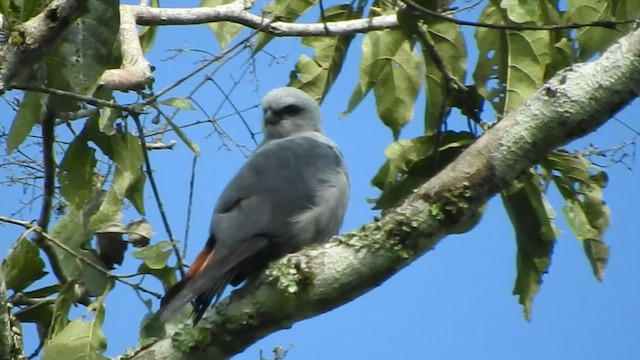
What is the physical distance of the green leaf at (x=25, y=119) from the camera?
351cm

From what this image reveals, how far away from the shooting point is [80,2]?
2.69 m

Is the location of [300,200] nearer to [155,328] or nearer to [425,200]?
[155,328]

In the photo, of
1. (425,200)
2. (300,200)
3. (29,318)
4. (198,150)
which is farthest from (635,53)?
(29,318)

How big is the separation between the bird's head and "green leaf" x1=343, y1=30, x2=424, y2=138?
805 mm

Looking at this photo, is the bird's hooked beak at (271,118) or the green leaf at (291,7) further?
the bird's hooked beak at (271,118)

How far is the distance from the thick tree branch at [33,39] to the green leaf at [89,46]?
0.66ft

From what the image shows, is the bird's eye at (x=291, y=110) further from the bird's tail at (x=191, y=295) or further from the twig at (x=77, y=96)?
the twig at (x=77, y=96)

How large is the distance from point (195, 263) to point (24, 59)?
1109 mm

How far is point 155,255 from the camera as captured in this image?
3.26 m

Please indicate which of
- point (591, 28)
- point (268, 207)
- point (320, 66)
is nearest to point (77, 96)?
point (268, 207)

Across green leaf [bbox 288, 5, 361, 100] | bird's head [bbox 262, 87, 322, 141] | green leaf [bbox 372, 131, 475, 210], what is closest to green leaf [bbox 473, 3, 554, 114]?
green leaf [bbox 372, 131, 475, 210]

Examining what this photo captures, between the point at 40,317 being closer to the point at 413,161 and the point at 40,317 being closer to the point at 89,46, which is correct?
the point at 89,46

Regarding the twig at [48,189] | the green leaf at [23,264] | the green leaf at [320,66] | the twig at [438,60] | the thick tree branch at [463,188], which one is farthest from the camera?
the green leaf at [320,66]

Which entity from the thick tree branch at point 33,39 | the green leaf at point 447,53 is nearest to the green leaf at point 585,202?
the green leaf at point 447,53
